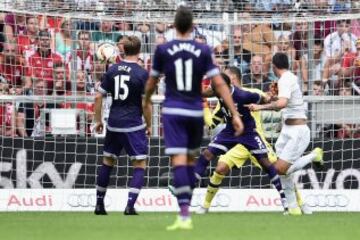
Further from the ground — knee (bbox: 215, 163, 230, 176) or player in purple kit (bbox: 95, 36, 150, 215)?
player in purple kit (bbox: 95, 36, 150, 215)

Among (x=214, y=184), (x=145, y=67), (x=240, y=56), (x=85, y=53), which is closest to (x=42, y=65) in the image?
(x=85, y=53)

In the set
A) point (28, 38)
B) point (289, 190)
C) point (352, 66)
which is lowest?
point (289, 190)

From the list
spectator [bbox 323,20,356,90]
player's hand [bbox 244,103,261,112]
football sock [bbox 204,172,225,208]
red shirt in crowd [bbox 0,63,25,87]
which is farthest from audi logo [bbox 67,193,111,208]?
spectator [bbox 323,20,356,90]

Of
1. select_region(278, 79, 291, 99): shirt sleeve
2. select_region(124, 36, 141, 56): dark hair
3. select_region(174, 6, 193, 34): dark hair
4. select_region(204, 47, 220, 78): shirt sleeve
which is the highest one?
select_region(174, 6, 193, 34): dark hair

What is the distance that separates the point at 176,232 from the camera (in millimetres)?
10992

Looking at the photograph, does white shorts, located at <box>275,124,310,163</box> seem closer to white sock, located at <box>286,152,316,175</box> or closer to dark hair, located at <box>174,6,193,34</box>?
white sock, located at <box>286,152,316,175</box>

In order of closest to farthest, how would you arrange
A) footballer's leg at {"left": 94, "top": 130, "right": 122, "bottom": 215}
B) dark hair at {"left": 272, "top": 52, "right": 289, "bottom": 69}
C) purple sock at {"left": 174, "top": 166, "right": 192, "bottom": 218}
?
purple sock at {"left": 174, "top": 166, "right": 192, "bottom": 218} < footballer's leg at {"left": 94, "top": 130, "right": 122, "bottom": 215} < dark hair at {"left": 272, "top": 52, "right": 289, "bottom": 69}

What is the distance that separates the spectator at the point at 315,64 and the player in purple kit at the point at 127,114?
5.02m

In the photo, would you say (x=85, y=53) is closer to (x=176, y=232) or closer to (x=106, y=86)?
(x=106, y=86)

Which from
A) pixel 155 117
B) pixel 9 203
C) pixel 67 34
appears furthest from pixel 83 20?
pixel 9 203

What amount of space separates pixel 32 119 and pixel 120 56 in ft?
6.27

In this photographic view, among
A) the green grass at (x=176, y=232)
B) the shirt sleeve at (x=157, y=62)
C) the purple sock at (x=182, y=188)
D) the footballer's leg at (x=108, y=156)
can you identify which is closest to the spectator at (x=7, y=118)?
the green grass at (x=176, y=232)

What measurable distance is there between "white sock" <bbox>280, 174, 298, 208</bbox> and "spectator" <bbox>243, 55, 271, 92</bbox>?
364cm

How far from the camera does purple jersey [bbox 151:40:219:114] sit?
11.4 metres
